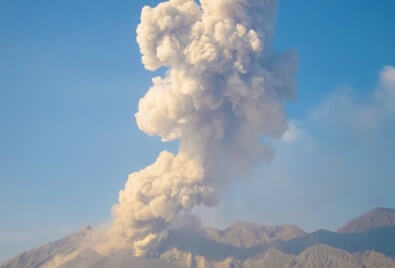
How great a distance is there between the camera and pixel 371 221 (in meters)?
173

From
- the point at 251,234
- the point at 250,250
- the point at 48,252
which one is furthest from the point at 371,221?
the point at 48,252

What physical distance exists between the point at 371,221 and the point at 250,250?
5834 centimetres

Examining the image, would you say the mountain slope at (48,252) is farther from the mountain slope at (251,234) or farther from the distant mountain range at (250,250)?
the mountain slope at (251,234)

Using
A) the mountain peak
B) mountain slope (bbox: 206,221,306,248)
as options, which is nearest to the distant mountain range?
mountain slope (bbox: 206,221,306,248)

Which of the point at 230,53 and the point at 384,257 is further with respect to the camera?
the point at 384,257

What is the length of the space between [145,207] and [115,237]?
17.4 m

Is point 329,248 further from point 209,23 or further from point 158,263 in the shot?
point 209,23

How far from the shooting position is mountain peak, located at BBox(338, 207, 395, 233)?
168 m

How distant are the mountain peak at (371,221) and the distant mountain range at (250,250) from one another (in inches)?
25.8


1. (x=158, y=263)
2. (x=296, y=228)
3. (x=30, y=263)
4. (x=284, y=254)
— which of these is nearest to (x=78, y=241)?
(x=30, y=263)

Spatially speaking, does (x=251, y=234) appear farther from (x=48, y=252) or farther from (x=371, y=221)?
(x=48, y=252)

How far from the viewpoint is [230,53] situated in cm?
5450

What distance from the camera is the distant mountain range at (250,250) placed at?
421ft

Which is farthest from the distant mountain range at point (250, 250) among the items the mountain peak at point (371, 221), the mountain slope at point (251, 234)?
the mountain peak at point (371, 221)
